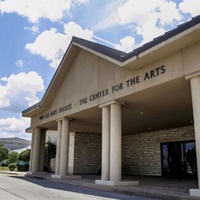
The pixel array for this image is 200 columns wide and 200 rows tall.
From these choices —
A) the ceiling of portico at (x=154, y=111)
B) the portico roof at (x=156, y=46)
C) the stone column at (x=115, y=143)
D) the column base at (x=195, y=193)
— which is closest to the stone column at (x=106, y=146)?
the stone column at (x=115, y=143)

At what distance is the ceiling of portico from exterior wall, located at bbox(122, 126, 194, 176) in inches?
26.4

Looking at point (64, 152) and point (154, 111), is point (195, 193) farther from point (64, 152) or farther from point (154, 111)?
point (64, 152)

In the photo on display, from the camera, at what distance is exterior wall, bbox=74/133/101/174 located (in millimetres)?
22359

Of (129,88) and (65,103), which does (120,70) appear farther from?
(65,103)

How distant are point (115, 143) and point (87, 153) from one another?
12.0 meters

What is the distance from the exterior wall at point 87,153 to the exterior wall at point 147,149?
2375 millimetres

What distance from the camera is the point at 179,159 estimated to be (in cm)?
1831

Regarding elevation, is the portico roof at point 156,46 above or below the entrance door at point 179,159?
above

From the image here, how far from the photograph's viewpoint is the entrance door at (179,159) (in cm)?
1747

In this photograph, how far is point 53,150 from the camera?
84.2 ft

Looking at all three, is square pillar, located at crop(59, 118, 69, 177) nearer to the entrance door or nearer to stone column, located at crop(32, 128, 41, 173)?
stone column, located at crop(32, 128, 41, 173)

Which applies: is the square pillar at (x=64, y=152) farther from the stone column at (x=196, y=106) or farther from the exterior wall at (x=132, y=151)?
the stone column at (x=196, y=106)

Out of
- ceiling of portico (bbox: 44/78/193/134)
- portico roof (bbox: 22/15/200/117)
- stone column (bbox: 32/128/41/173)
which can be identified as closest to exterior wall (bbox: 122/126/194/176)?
ceiling of portico (bbox: 44/78/193/134)

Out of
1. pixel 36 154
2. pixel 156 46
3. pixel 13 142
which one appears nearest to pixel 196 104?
pixel 156 46
